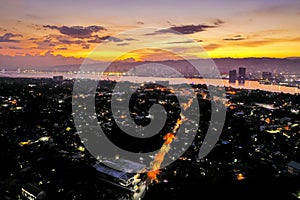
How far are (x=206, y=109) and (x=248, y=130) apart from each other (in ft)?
13.6

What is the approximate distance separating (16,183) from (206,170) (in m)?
3.75

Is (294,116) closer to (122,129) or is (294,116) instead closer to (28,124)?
(122,129)

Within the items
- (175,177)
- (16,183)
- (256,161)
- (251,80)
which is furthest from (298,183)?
(251,80)

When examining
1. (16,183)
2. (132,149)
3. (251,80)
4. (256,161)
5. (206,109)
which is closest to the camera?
(16,183)

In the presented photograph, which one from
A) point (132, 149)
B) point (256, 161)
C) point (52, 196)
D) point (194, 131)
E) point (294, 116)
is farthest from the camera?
point (294, 116)

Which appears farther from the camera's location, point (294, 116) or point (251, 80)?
point (251, 80)

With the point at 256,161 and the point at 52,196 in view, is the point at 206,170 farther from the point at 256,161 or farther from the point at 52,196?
the point at 52,196

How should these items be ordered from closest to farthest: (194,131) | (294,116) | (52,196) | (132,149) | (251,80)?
(52,196) → (132,149) → (194,131) → (294,116) → (251,80)

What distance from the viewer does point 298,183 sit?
470 centimetres

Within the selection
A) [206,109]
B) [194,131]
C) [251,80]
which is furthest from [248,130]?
[251,80]

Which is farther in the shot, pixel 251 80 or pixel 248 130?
pixel 251 80

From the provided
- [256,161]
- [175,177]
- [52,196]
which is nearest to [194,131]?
[256,161]

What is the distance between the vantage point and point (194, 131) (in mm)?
8516

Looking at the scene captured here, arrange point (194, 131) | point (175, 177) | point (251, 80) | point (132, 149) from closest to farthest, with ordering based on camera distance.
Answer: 1. point (175, 177)
2. point (132, 149)
3. point (194, 131)
4. point (251, 80)
